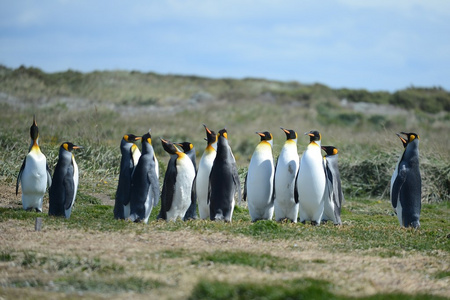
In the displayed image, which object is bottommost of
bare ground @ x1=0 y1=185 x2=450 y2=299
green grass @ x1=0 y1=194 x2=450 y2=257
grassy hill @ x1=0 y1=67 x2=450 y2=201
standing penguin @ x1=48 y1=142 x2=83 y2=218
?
bare ground @ x1=0 y1=185 x2=450 y2=299

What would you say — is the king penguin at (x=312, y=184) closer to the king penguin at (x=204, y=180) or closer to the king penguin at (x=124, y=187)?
the king penguin at (x=204, y=180)

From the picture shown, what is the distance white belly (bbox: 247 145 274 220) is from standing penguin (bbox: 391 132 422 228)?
8.08 feet

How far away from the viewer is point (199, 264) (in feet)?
25.3

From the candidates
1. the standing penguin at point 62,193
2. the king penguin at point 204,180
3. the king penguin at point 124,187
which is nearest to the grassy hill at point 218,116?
the standing penguin at point 62,193

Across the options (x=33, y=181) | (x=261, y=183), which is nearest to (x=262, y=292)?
(x=261, y=183)

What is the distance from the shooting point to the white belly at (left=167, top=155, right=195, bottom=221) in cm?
1222

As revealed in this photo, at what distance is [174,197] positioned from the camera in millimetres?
12250

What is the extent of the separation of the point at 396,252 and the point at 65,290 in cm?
484

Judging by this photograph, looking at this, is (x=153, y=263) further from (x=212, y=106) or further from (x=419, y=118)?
(x=419, y=118)

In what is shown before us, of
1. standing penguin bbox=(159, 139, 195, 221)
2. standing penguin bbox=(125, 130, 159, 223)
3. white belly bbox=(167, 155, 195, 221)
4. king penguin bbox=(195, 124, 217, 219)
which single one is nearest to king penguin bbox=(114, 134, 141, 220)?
standing penguin bbox=(125, 130, 159, 223)

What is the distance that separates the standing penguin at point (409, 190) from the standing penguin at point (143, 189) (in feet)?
15.4

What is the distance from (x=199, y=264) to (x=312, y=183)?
16.7 ft

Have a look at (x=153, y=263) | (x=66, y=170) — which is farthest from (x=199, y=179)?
(x=153, y=263)

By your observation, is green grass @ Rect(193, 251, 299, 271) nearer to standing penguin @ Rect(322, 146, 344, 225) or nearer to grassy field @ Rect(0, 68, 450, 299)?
grassy field @ Rect(0, 68, 450, 299)
